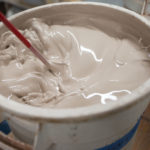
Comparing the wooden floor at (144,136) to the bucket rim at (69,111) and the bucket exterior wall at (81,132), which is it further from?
the bucket rim at (69,111)

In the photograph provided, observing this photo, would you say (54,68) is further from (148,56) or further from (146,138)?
(146,138)

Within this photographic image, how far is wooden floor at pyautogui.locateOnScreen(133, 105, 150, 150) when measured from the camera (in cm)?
89

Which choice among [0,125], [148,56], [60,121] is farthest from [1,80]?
[148,56]

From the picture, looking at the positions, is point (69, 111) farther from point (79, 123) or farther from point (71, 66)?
point (71, 66)

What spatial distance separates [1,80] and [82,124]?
30 cm

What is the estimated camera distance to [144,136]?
0.92 metres

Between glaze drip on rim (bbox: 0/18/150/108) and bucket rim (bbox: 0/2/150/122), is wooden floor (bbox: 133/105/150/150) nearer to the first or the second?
glaze drip on rim (bbox: 0/18/150/108)

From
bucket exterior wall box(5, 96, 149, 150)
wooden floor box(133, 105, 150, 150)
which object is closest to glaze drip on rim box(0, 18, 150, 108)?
bucket exterior wall box(5, 96, 149, 150)

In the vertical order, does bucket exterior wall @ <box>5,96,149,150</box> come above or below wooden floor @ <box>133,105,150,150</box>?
above

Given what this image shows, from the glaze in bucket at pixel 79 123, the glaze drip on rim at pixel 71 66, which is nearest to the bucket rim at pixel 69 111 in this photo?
the glaze in bucket at pixel 79 123

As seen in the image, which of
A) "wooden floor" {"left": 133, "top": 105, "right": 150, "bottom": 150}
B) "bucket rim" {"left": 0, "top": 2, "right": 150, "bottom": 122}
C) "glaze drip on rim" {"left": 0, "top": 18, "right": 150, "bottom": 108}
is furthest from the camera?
"wooden floor" {"left": 133, "top": 105, "right": 150, "bottom": 150}

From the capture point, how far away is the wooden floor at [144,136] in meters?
0.89

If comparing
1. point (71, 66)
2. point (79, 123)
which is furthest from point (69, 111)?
point (71, 66)

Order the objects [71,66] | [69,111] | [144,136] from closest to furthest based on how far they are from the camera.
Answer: [69,111], [71,66], [144,136]
